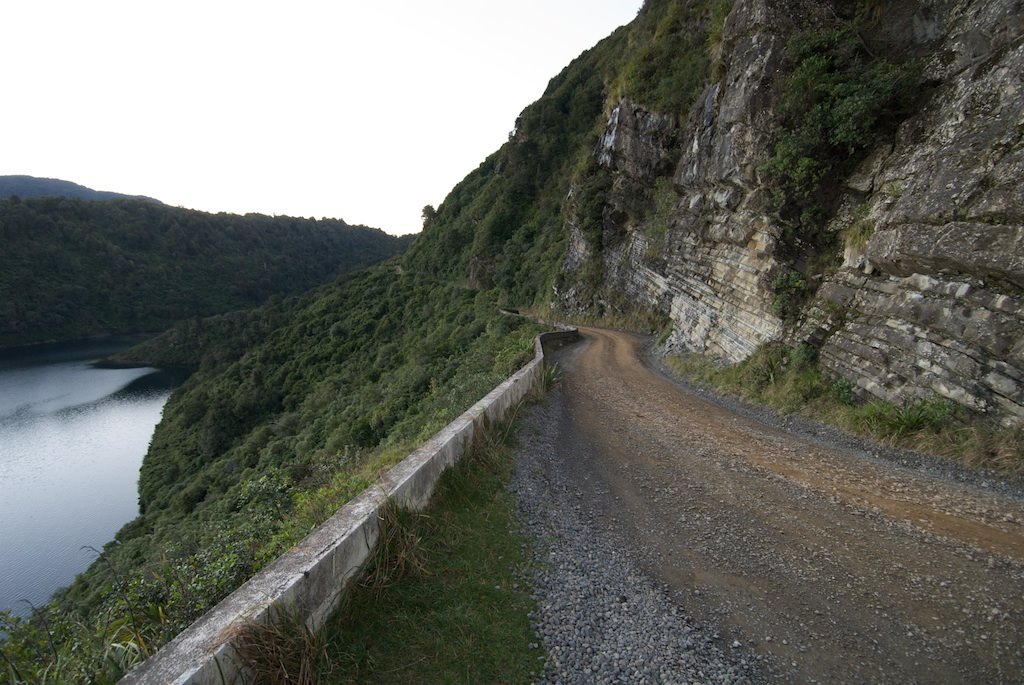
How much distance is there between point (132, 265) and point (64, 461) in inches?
3999

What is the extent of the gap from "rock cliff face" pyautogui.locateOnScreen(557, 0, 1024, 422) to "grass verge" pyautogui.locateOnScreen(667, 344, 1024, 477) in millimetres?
256

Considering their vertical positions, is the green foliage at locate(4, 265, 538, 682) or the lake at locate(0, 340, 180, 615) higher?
the green foliage at locate(4, 265, 538, 682)

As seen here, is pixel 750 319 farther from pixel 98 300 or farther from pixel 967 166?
pixel 98 300

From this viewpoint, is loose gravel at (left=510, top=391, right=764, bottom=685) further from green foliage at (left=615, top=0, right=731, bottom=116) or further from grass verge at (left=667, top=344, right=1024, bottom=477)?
green foliage at (left=615, top=0, right=731, bottom=116)

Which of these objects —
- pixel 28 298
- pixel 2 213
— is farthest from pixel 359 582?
pixel 2 213

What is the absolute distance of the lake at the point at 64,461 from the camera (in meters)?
26.1

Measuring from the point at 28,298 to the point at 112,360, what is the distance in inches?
1532

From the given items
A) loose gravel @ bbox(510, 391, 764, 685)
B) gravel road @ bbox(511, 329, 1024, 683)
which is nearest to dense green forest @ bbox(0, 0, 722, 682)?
loose gravel @ bbox(510, 391, 764, 685)

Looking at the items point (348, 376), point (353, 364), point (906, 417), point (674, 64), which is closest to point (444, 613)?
point (906, 417)

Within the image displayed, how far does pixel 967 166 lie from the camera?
25.8 feet

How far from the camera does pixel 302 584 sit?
272 cm

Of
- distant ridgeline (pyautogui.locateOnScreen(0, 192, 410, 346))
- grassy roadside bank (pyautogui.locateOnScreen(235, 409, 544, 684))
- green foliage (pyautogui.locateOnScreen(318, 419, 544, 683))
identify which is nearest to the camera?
grassy roadside bank (pyautogui.locateOnScreen(235, 409, 544, 684))

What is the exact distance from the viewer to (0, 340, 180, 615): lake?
85.8 ft

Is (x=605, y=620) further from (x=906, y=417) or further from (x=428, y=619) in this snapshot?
(x=906, y=417)
